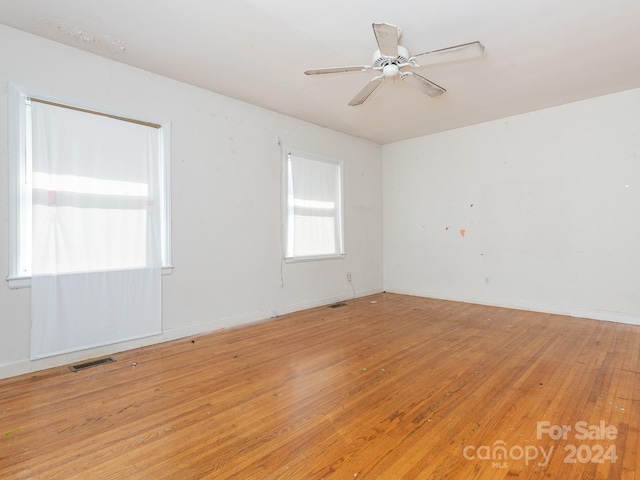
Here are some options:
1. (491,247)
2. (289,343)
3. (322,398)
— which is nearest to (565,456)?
(322,398)

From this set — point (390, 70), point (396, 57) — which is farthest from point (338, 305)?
point (396, 57)

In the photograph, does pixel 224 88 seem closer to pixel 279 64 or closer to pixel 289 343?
pixel 279 64

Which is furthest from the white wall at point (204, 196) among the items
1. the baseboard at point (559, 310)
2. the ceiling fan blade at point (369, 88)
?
the baseboard at point (559, 310)

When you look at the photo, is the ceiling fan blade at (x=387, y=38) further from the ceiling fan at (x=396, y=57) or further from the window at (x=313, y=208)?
the window at (x=313, y=208)

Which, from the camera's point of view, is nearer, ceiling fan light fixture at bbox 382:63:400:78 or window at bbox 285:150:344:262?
ceiling fan light fixture at bbox 382:63:400:78

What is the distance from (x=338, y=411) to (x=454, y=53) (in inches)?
107

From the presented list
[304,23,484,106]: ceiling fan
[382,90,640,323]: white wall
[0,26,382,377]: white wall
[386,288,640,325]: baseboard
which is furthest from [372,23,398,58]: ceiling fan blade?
[386,288,640,325]: baseboard

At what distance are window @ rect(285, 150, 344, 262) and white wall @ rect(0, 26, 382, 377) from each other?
180 millimetres

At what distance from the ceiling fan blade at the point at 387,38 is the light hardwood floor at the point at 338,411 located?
2526mm

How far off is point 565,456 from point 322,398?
1376 mm

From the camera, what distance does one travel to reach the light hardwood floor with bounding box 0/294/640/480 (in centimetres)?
161

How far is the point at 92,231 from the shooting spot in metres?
3.06

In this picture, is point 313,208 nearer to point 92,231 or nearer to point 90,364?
point 92,231

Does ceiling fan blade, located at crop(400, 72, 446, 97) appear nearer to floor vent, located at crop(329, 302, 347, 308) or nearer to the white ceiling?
the white ceiling
